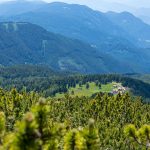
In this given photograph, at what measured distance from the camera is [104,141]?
156 m

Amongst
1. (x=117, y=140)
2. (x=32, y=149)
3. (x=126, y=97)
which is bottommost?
(x=117, y=140)

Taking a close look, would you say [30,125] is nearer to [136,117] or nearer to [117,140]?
[117,140]

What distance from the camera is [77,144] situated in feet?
78.5

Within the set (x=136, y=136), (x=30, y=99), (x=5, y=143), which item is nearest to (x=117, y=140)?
(x=30, y=99)

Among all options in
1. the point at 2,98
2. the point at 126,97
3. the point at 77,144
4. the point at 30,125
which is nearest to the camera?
the point at 30,125

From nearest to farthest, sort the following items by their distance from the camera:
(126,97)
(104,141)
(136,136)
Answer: (136,136) → (104,141) → (126,97)

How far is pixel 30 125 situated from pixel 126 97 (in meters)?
156

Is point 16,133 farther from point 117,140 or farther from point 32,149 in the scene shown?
point 117,140

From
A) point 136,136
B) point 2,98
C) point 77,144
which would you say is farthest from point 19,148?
point 2,98

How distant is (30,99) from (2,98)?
2256 inches

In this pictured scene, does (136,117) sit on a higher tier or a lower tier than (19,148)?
lower

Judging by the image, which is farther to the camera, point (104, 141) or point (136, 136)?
point (104, 141)

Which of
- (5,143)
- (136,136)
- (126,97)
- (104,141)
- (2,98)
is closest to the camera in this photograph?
(5,143)

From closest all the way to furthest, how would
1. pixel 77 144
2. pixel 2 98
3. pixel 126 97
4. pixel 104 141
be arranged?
1. pixel 77 144
2. pixel 2 98
3. pixel 104 141
4. pixel 126 97
